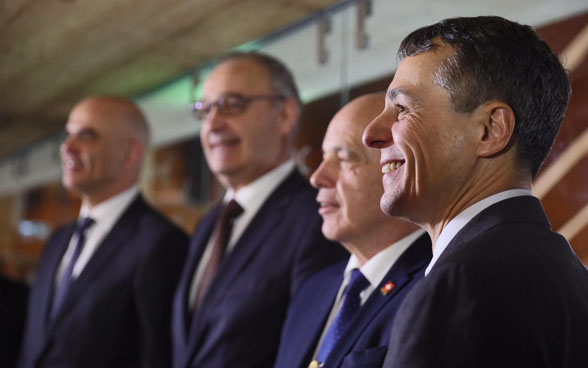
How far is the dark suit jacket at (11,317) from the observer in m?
2.94

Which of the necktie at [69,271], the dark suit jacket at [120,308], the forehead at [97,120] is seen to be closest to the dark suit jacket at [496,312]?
the dark suit jacket at [120,308]

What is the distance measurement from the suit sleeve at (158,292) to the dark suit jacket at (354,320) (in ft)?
2.14

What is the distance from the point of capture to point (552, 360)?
857 mm

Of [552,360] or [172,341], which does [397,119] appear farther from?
[172,341]

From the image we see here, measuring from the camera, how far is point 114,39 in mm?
2949

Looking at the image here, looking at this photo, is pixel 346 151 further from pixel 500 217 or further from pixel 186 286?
pixel 186 286

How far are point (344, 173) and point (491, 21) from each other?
62 cm

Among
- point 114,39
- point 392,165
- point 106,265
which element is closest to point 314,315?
point 392,165

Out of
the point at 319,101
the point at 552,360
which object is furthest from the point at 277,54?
the point at 552,360

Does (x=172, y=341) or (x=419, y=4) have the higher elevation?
(x=419, y=4)

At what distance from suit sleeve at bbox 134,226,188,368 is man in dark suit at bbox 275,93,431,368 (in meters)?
0.66

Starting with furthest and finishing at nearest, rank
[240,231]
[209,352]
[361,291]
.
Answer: [240,231]
[209,352]
[361,291]

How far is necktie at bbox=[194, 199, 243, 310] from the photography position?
204 cm

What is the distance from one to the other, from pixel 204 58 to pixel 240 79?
120 centimetres
